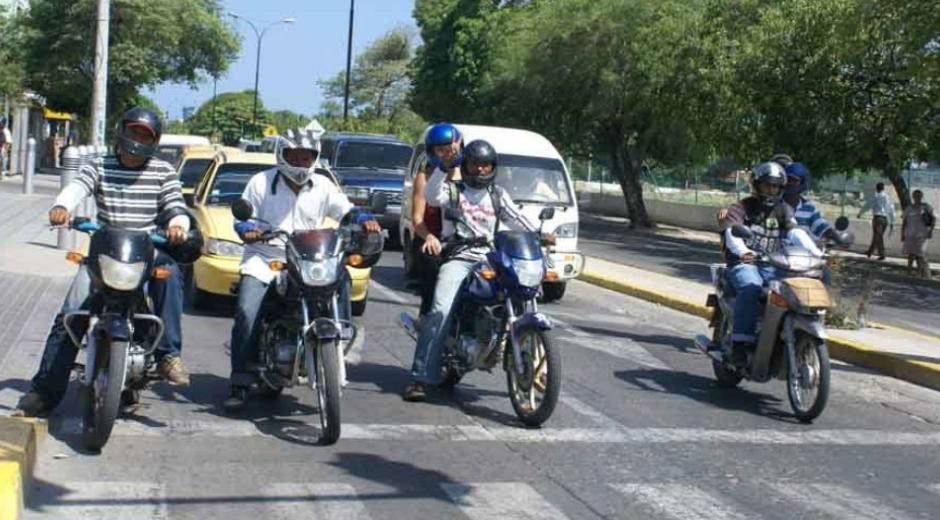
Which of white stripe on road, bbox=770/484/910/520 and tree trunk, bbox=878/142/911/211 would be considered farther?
tree trunk, bbox=878/142/911/211

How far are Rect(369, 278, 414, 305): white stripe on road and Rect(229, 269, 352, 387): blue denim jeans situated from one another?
6.29 metres

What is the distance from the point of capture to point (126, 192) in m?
7.12

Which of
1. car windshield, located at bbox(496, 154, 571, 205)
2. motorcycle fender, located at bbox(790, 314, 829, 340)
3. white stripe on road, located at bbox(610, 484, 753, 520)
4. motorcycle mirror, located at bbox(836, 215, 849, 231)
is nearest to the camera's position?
white stripe on road, located at bbox(610, 484, 753, 520)

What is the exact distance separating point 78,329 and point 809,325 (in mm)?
4657

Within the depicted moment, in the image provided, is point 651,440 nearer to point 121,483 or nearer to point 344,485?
point 344,485

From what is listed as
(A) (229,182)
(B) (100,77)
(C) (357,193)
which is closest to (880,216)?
(C) (357,193)

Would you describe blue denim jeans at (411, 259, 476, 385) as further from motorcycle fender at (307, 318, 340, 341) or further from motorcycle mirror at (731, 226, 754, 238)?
motorcycle mirror at (731, 226, 754, 238)

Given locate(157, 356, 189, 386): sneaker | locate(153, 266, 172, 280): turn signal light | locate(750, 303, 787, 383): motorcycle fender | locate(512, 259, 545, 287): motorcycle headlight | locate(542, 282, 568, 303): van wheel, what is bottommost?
locate(542, 282, 568, 303): van wheel

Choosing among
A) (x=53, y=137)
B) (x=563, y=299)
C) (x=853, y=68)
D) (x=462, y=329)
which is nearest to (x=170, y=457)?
(x=462, y=329)

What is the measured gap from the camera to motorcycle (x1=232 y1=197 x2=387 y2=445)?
681 centimetres

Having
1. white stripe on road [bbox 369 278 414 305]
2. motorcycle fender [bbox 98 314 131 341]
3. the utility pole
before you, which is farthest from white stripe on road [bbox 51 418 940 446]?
the utility pole

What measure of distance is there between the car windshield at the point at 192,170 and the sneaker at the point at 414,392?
30.2 ft

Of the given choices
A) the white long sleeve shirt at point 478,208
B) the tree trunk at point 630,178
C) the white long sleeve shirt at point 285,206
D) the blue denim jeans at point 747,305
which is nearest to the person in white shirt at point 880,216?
the tree trunk at point 630,178

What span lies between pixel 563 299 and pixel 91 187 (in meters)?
9.11
